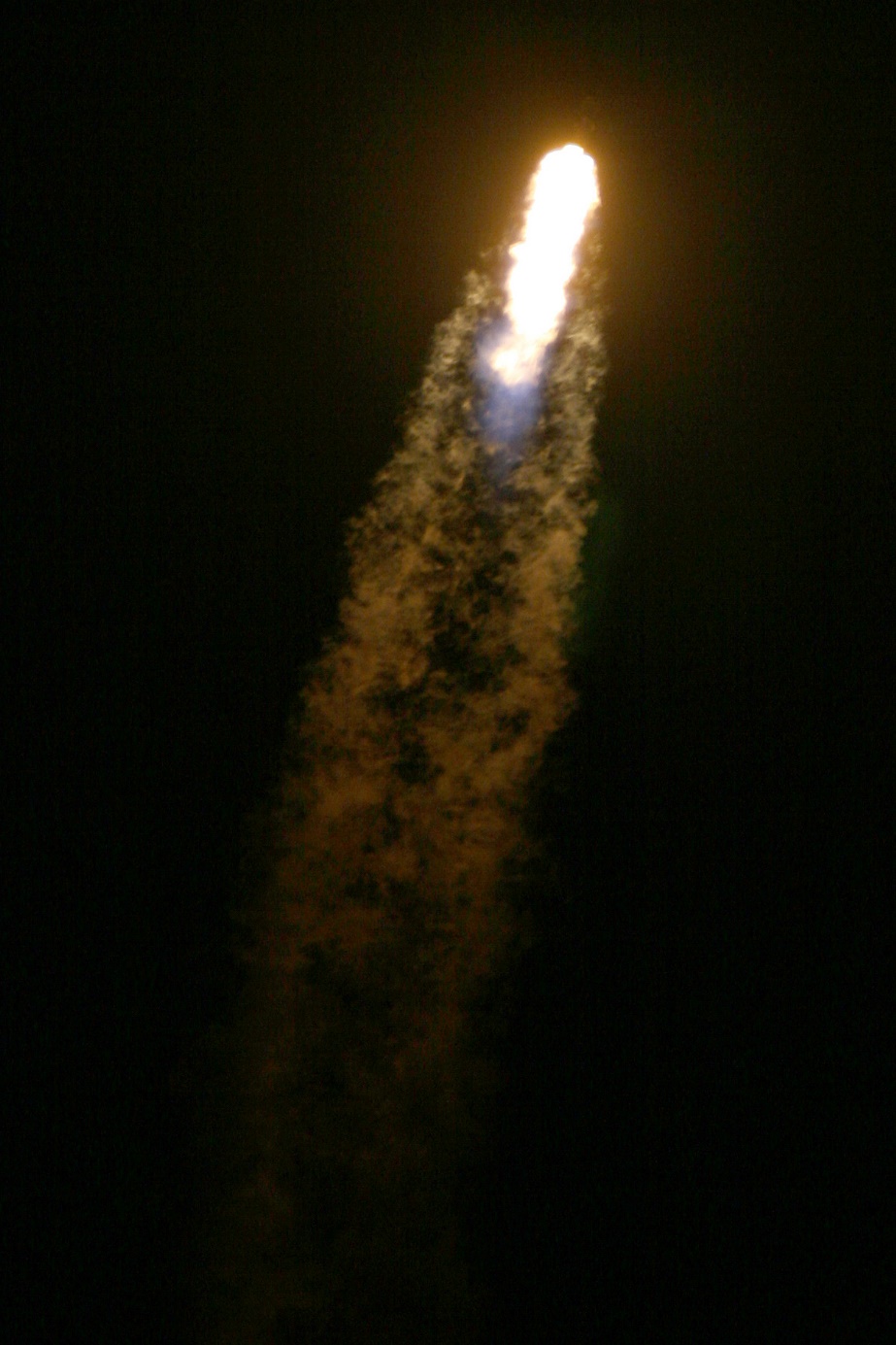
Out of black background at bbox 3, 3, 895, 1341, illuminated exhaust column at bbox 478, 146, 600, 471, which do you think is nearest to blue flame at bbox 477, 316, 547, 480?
illuminated exhaust column at bbox 478, 146, 600, 471

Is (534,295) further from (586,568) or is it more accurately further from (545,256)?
(586,568)

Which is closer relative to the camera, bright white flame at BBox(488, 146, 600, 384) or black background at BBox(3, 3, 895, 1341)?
black background at BBox(3, 3, 895, 1341)

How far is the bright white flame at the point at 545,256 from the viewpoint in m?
1.82

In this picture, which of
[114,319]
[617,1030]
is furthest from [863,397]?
[114,319]

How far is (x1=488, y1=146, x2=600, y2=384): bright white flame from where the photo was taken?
1817 mm

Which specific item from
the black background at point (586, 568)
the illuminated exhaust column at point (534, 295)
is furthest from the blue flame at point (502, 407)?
the black background at point (586, 568)

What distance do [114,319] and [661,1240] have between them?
2327 millimetres

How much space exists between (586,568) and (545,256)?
76cm

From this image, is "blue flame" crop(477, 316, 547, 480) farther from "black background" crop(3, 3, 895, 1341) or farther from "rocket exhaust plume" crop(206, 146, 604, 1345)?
"black background" crop(3, 3, 895, 1341)

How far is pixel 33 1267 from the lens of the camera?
150 centimetres

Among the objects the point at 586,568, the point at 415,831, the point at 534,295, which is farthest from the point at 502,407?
the point at 415,831

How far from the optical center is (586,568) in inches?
69.2

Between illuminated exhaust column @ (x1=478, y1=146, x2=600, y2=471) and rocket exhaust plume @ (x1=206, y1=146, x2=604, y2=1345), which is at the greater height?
illuminated exhaust column @ (x1=478, y1=146, x2=600, y2=471)

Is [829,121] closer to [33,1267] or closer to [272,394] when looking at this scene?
[272,394]
